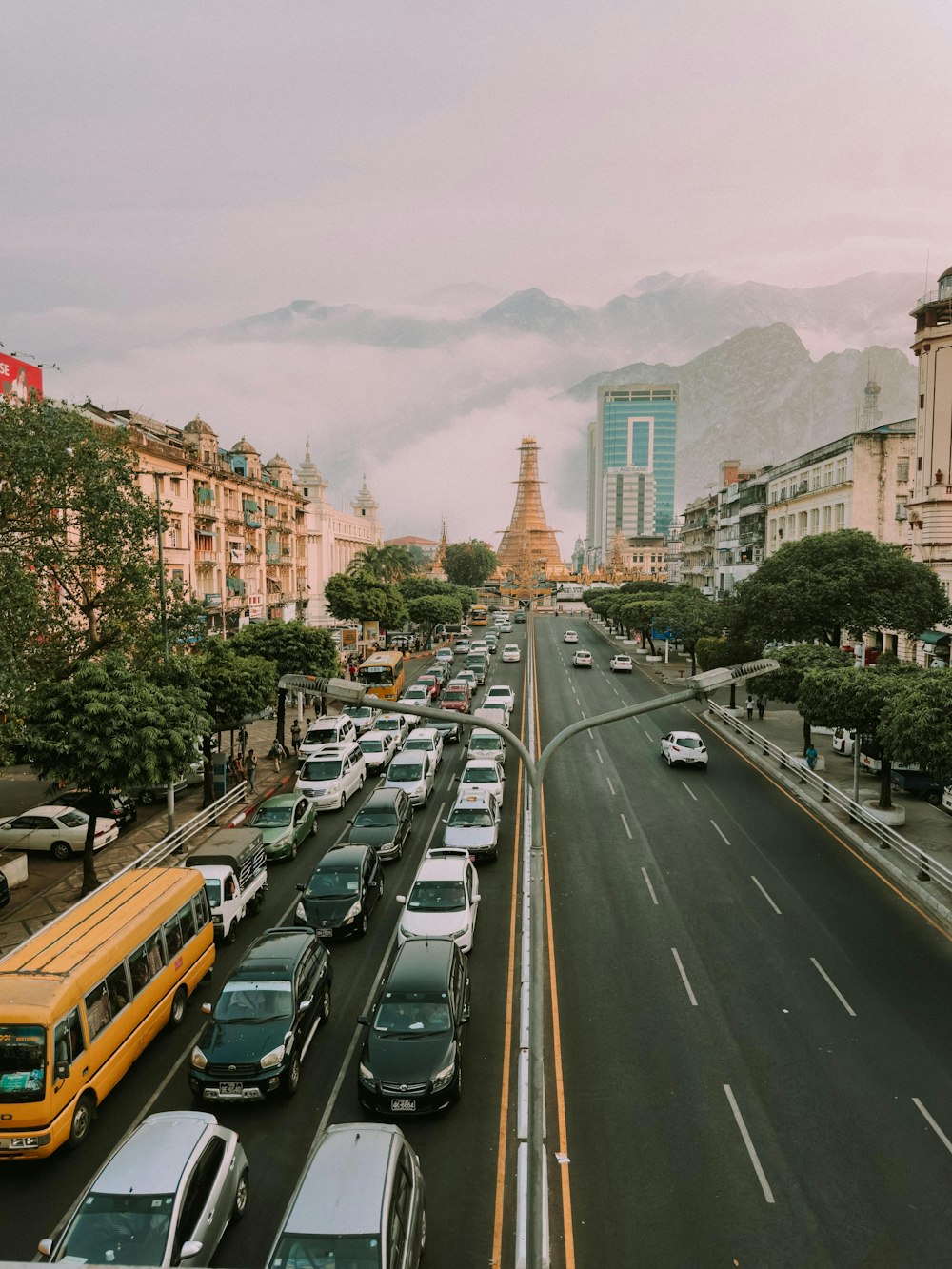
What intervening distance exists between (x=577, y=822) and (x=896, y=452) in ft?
156

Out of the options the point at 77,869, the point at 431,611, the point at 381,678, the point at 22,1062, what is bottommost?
the point at 77,869

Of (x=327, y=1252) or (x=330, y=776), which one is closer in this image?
(x=327, y=1252)

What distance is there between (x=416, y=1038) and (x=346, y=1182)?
167 inches

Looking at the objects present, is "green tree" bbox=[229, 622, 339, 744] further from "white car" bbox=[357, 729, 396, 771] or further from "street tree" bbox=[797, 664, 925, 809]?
"street tree" bbox=[797, 664, 925, 809]

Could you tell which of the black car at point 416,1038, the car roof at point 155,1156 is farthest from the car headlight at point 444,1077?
the car roof at point 155,1156

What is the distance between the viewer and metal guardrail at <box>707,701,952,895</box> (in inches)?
931

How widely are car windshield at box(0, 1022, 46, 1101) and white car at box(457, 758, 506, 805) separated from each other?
60.8 feet

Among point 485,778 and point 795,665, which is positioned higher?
point 795,665

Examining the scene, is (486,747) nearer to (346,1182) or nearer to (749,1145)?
(749,1145)

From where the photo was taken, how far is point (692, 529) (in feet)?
409

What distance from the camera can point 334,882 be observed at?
2086 centimetres

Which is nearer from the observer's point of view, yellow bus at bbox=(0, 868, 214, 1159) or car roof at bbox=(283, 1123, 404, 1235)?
car roof at bbox=(283, 1123, 404, 1235)

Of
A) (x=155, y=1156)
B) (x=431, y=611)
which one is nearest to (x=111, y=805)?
(x=155, y=1156)

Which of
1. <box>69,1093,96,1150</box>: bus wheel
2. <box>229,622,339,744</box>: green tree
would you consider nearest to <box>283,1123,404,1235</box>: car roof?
<box>69,1093,96,1150</box>: bus wheel
